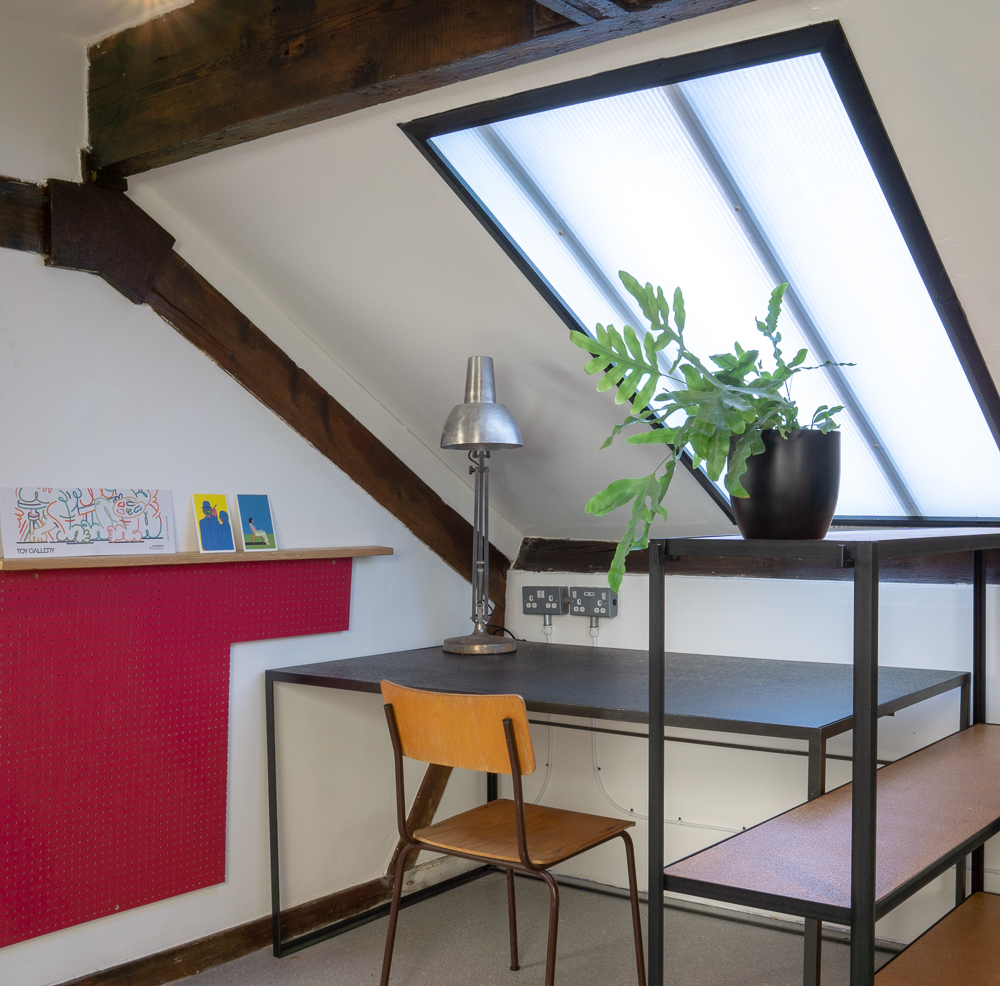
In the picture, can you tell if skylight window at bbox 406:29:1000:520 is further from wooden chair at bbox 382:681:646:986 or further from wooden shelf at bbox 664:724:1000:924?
wooden chair at bbox 382:681:646:986

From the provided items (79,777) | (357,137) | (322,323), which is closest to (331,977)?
(79,777)

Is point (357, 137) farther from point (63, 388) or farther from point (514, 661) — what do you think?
point (514, 661)

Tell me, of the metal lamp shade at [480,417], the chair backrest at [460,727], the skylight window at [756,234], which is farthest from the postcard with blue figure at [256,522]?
the skylight window at [756,234]

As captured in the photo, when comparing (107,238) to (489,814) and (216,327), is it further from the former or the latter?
(489,814)

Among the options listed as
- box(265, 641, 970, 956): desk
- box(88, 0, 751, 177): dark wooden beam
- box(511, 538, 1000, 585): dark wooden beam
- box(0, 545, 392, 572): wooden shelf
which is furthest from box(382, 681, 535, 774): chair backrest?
box(88, 0, 751, 177): dark wooden beam

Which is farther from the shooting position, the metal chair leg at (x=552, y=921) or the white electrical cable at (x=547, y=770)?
the white electrical cable at (x=547, y=770)

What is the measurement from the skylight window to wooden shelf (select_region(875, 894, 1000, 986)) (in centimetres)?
103

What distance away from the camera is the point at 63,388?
95.0 inches

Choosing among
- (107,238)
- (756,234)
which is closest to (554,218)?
(756,234)

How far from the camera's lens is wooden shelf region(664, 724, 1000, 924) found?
1.42 meters

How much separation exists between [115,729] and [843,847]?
67.6 inches

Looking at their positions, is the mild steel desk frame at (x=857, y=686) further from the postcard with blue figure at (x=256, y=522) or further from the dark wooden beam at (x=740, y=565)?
the postcard with blue figure at (x=256, y=522)

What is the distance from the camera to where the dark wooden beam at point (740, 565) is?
8.61 ft

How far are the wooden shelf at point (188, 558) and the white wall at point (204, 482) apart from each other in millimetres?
65
